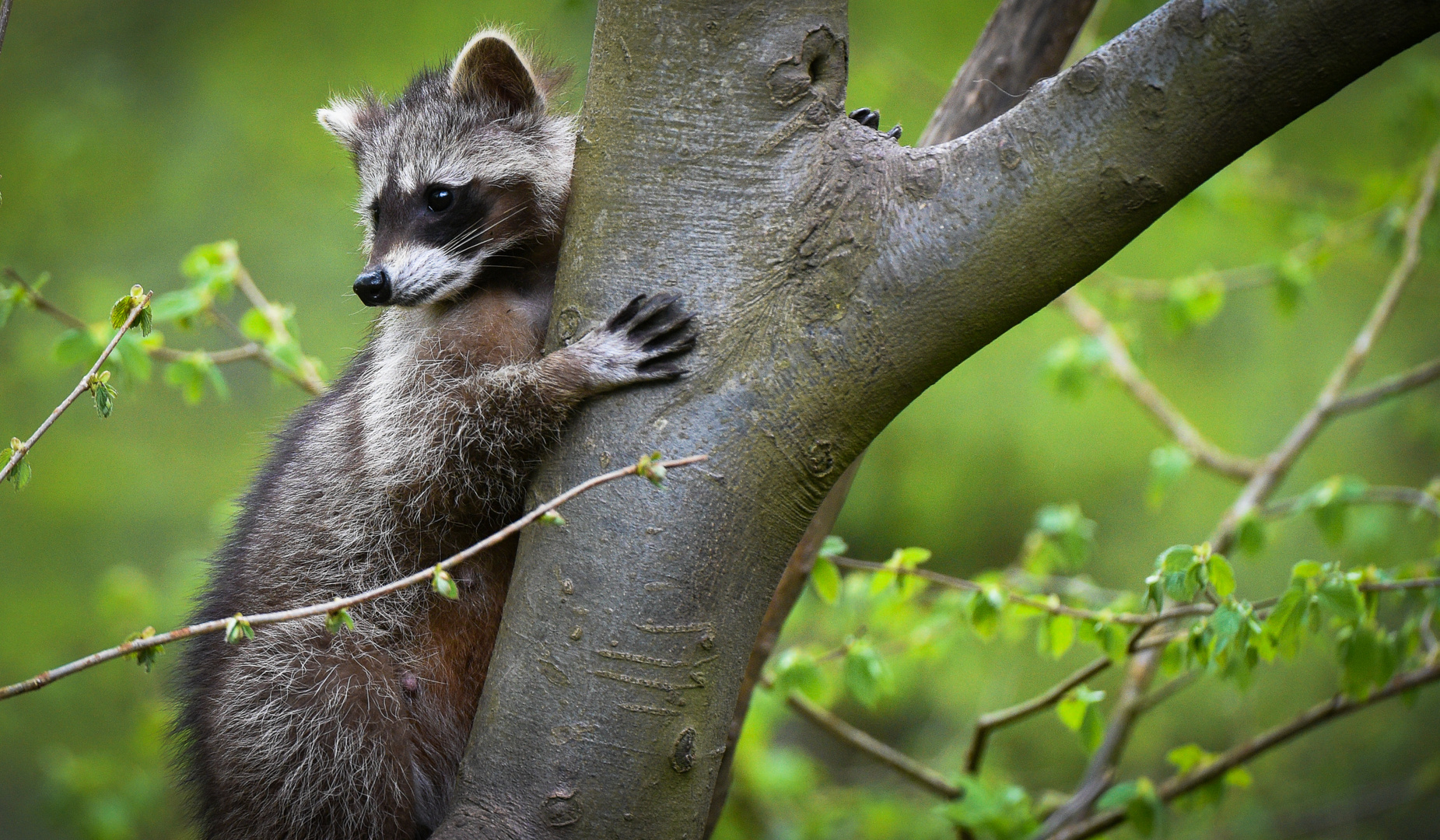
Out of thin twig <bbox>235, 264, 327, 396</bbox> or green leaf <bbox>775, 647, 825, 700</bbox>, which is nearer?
green leaf <bbox>775, 647, 825, 700</bbox>

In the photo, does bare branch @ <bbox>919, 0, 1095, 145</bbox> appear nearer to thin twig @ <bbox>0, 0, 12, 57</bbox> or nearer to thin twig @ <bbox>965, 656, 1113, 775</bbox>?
thin twig @ <bbox>965, 656, 1113, 775</bbox>

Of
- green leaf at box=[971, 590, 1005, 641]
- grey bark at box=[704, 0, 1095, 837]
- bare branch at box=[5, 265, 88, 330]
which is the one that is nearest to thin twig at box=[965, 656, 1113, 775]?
green leaf at box=[971, 590, 1005, 641]

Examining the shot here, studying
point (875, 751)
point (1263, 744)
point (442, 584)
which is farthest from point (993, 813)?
point (442, 584)

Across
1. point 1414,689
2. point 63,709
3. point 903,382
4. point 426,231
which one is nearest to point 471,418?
point 426,231

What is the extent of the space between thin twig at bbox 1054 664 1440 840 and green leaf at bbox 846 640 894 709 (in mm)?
712

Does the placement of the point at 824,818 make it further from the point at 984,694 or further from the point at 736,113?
the point at 736,113

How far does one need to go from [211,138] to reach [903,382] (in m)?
6.41

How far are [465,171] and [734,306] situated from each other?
4.27ft

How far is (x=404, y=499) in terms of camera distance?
100 inches

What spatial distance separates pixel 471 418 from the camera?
2.41m

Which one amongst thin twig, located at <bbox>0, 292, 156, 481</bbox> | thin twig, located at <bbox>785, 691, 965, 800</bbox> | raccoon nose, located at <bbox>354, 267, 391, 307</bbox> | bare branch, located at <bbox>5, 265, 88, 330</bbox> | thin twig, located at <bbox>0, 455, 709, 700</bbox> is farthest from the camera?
thin twig, located at <bbox>785, 691, 965, 800</bbox>

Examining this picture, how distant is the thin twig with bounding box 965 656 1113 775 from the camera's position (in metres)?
2.55

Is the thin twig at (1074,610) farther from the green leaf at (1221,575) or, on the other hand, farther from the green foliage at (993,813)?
the green foliage at (993,813)

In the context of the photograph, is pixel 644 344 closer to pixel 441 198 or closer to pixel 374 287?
pixel 374 287
